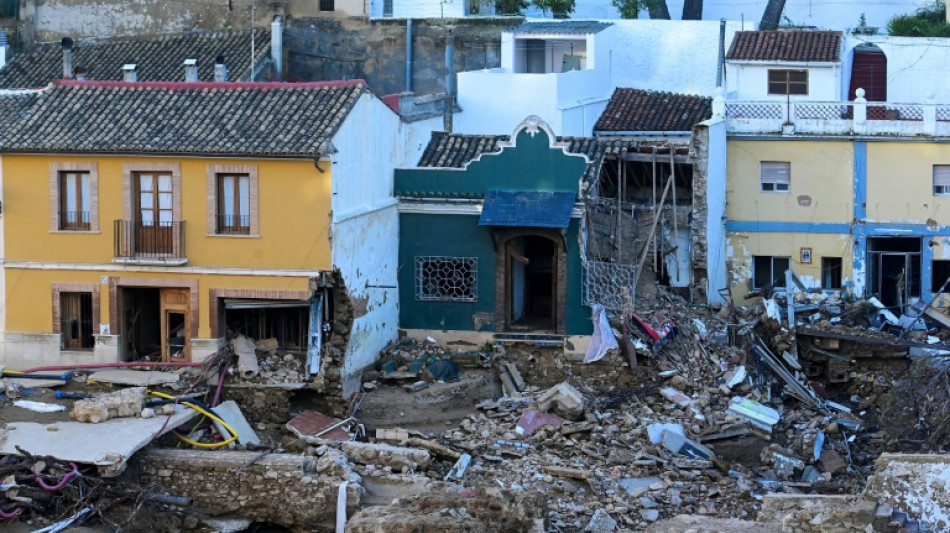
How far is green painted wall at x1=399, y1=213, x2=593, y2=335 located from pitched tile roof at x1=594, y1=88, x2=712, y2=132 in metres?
7.61

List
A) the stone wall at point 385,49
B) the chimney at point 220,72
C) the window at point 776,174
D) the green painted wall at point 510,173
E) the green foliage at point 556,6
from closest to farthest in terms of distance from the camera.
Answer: the green painted wall at point 510,173 < the window at point 776,174 < the chimney at point 220,72 < the stone wall at point 385,49 < the green foliage at point 556,6

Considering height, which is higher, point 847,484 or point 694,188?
point 694,188

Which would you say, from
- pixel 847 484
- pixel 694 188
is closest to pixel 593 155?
pixel 694 188

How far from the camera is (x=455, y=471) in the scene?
30375 mm

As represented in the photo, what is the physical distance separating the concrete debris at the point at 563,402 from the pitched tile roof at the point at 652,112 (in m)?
10.6

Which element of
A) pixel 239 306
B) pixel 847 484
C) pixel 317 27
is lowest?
pixel 847 484

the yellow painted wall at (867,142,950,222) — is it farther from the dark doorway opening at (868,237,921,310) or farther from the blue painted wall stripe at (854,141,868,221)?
the dark doorway opening at (868,237,921,310)

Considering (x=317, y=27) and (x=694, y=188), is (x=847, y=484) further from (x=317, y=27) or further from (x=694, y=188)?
(x=317, y=27)

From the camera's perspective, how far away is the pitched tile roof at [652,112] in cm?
4212

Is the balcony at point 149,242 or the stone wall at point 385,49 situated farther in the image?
the stone wall at point 385,49

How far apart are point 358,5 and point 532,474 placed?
735 inches

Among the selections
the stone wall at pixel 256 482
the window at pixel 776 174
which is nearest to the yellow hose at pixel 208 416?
the stone wall at pixel 256 482

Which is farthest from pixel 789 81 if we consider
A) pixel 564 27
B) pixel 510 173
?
pixel 510 173

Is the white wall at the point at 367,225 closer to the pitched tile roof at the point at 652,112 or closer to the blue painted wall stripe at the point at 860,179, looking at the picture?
the pitched tile roof at the point at 652,112
